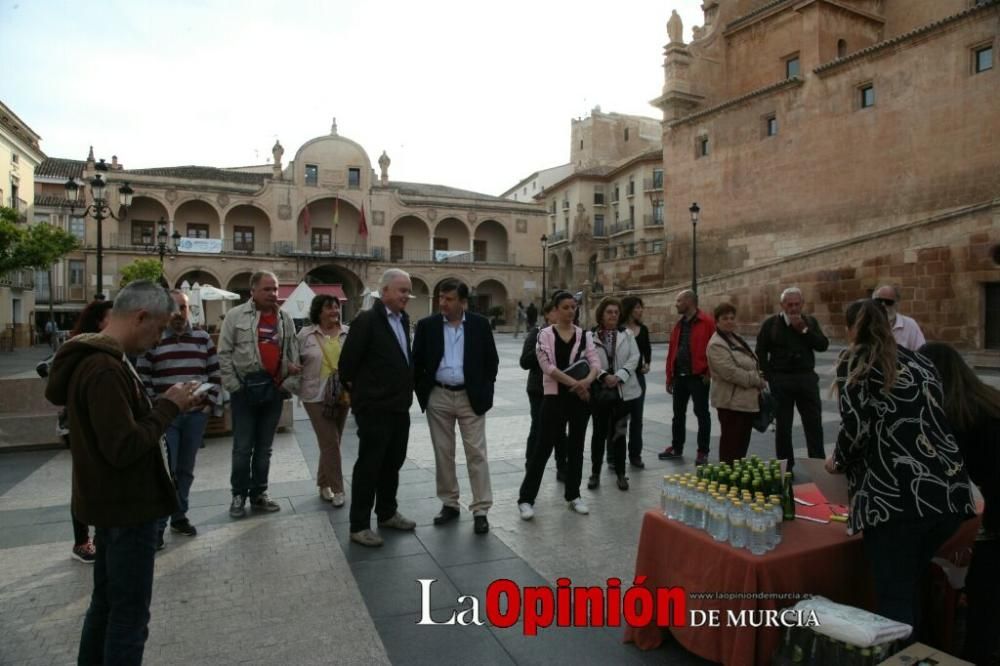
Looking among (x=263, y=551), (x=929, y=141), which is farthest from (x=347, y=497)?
Result: (x=929, y=141)

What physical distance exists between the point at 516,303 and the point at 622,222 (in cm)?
1263

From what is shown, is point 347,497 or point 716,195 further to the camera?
point 716,195

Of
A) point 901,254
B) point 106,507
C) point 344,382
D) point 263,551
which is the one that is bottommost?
point 263,551

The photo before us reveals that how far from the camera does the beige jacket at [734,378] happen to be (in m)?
5.24

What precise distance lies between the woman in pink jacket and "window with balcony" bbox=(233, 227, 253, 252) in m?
38.5

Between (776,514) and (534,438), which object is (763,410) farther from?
(776,514)

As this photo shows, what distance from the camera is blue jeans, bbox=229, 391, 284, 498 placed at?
15.5 ft

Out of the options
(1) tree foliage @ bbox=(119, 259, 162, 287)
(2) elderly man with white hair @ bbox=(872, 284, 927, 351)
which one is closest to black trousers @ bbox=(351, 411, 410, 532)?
(2) elderly man with white hair @ bbox=(872, 284, 927, 351)

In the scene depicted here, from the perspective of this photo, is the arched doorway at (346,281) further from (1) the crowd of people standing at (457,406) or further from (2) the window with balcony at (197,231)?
(1) the crowd of people standing at (457,406)

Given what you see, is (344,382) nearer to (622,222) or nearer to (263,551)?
(263,551)

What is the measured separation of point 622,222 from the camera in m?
49.3

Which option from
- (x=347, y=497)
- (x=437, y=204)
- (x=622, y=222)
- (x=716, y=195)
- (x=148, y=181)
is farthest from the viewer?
(x=622, y=222)

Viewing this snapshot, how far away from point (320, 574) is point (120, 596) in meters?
1.56

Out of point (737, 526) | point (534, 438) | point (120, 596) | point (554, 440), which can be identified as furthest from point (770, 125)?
point (120, 596)
